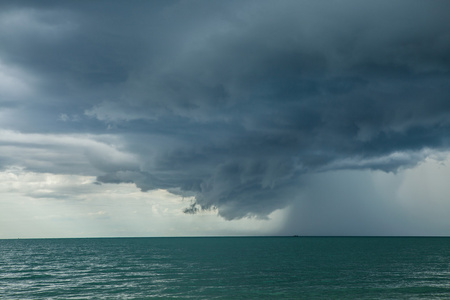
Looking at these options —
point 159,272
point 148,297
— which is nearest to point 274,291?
point 148,297

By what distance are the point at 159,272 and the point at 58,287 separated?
25.8 meters

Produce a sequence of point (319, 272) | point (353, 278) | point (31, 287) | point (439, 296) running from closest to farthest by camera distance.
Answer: point (439, 296) < point (31, 287) < point (353, 278) < point (319, 272)

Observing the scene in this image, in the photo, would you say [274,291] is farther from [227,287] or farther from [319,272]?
[319,272]

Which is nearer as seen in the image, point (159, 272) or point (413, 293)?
point (413, 293)

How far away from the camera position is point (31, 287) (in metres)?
69.0

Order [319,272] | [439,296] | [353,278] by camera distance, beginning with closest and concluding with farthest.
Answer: [439,296] → [353,278] → [319,272]

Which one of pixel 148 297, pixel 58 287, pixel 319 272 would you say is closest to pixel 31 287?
pixel 58 287

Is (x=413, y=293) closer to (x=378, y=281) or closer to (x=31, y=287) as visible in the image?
(x=378, y=281)

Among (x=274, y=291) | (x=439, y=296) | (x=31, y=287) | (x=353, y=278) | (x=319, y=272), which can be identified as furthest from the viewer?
(x=319, y=272)

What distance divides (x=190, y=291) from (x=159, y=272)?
2933 centimetres

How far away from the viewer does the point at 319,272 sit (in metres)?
86.8

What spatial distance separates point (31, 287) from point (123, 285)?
1730cm

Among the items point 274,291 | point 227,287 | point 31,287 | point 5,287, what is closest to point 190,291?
point 227,287

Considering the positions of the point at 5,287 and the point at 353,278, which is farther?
the point at 353,278
